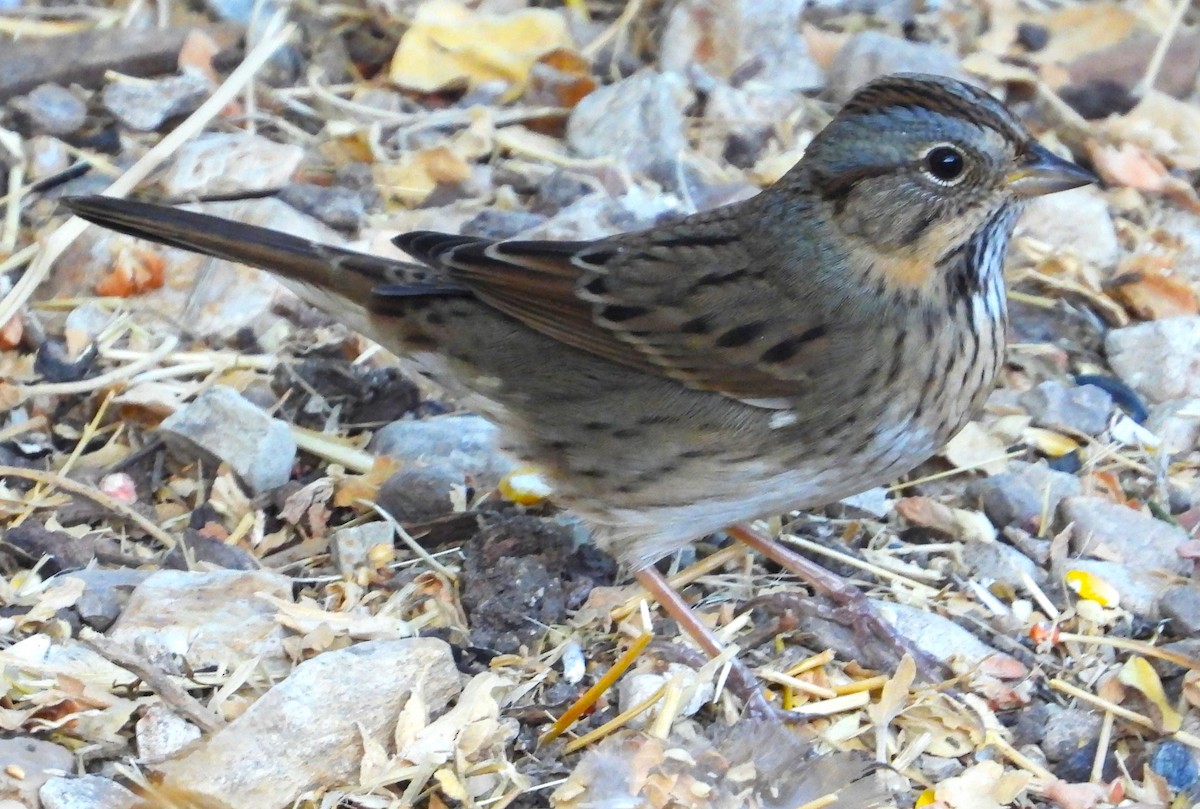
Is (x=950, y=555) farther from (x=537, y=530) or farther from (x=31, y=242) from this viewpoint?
(x=31, y=242)

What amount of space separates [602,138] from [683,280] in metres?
1.49

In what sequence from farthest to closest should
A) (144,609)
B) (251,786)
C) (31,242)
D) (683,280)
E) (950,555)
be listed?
(31,242)
(950,555)
(683,280)
(144,609)
(251,786)

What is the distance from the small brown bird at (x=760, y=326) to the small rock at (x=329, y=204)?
2.86 feet

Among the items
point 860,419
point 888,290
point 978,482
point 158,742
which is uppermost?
point 888,290

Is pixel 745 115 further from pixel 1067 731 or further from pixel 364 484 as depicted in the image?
pixel 1067 731

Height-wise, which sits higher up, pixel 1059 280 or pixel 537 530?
pixel 1059 280

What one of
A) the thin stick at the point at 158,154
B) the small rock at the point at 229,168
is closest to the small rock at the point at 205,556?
the thin stick at the point at 158,154

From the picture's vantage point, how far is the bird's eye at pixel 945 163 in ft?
10.2

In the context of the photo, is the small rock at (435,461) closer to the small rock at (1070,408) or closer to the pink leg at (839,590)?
the pink leg at (839,590)

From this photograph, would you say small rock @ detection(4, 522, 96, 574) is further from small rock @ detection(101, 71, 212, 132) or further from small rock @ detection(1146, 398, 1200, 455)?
small rock @ detection(1146, 398, 1200, 455)

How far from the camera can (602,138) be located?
15.5 ft

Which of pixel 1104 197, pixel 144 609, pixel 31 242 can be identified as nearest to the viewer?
pixel 144 609

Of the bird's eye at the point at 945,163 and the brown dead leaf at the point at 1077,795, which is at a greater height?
the bird's eye at the point at 945,163

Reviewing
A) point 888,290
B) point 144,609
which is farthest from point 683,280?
point 144,609
